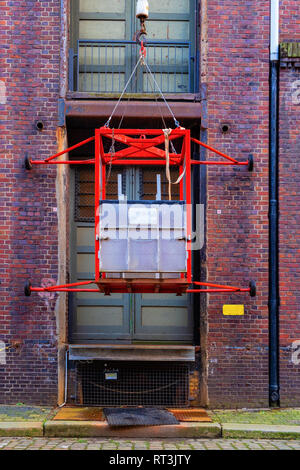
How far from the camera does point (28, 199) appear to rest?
27.7 ft

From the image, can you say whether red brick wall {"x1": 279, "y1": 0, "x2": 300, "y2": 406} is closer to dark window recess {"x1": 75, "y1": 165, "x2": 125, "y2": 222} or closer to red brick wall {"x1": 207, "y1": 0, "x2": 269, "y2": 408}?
red brick wall {"x1": 207, "y1": 0, "x2": 269, "y2": 408}

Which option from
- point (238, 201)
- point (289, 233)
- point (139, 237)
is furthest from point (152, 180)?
point (139, 237)

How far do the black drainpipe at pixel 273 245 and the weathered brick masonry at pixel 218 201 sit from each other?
93 mm

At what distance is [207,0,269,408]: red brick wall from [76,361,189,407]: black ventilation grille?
0.57m

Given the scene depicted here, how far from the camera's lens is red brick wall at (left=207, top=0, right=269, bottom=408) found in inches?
326

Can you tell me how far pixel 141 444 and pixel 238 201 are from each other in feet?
13.2

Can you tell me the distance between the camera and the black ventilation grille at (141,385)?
27.8ft

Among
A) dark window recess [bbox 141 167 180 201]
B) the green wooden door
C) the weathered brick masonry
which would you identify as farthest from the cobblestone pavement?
dark window recess [bbox 141 167 180 201]

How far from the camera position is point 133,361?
332 inches

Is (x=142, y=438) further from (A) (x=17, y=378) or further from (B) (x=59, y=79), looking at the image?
(B) (x=59, y=79)

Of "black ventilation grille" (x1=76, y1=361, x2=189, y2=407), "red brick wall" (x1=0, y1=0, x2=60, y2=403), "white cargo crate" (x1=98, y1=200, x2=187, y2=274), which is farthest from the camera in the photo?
"black ventilation grille" (x1=76, y1=361, x2=189, y2=407)

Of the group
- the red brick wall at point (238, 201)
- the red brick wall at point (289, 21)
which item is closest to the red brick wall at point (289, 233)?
the red brick wall at point (238, 201)

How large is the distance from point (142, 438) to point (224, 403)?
1.77 meters

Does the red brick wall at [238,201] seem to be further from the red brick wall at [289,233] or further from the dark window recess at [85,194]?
the dark window recess at [85,194]
